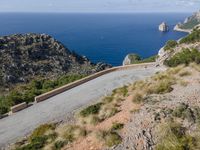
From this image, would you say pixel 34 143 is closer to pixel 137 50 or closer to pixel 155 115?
pixel 155 115

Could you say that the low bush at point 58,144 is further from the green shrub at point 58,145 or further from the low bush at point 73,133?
the low bush at point 73,133

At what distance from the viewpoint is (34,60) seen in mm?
82812

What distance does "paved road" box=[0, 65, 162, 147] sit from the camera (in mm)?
18844

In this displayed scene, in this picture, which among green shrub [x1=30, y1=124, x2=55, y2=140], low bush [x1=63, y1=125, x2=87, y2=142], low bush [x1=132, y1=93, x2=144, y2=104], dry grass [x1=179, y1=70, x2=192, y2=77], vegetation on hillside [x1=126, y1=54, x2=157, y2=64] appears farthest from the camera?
vegetation on hillside [x1=126, y1=54, x2=157, y2=64]

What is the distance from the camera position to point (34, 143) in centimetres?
1554

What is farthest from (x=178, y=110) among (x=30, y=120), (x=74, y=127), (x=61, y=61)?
(x=61, y=61)

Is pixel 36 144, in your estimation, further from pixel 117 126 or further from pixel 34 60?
pixel 34 60

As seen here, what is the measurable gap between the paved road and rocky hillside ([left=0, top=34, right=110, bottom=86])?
36829mm

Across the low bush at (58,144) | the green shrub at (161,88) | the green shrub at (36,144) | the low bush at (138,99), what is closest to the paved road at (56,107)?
the green shrub at (36,144)

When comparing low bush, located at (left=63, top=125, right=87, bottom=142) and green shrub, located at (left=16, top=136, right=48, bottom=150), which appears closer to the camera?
green shrub, located at (left=16, top=136, right=48, bottom=150)

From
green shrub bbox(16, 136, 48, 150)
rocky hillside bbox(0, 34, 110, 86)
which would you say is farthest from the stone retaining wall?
rocky hillside bbox(0, 34, 110, 86)

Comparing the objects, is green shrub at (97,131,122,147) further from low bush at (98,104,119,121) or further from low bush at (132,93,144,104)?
low bush at (132,93,144,104)

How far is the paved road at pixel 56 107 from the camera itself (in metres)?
18.8

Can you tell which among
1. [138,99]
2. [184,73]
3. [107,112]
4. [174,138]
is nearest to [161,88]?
[138,99]
